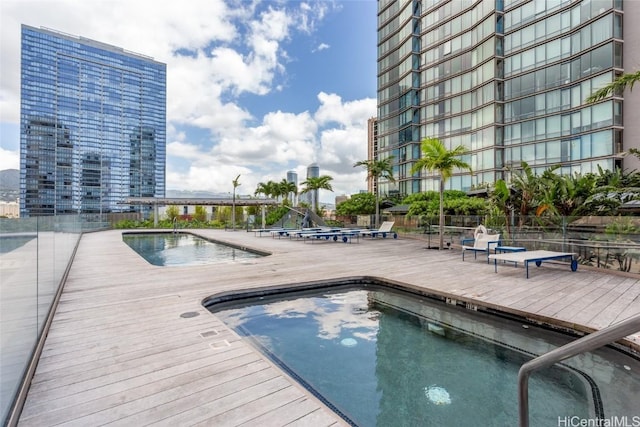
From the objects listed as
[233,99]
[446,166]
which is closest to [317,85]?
[233,99]

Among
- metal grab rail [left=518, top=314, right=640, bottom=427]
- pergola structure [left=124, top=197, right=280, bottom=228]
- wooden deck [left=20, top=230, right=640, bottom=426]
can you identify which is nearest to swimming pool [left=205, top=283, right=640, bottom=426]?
wooden deck [left=20, top=230, right=640, bottom=426]

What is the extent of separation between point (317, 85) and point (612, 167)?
23.3 meters

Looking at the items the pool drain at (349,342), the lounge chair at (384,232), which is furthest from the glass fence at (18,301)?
the lounge chair at (384,232)

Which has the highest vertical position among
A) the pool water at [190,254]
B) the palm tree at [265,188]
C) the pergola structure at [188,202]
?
the palm tree at [265,188]

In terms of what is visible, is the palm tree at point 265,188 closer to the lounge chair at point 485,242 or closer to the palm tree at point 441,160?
the palm tree at point 441,160

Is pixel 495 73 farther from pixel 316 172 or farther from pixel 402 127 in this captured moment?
pixel 316 172

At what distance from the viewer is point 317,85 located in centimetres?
2878

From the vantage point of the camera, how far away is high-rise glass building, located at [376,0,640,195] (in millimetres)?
21797

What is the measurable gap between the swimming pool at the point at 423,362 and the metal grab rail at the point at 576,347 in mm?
1277

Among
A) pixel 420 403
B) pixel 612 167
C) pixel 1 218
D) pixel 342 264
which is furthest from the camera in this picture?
pixel 612 167

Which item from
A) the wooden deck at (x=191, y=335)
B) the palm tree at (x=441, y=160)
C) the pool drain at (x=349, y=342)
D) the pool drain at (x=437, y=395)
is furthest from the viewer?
the palm tree at (x=441, y=160)

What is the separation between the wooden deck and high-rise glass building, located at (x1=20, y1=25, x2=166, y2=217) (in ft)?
206

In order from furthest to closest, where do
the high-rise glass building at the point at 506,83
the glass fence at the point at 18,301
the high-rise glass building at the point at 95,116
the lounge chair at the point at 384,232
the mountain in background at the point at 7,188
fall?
the high-rise glass building at the point at 95,116
the high-rise glass building at the point at 506,83
the lounge chair at the point at 384,232
the mountain in background at the point at 7,188
the glass fence at the point at 18,301

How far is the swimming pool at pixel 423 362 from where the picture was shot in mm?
2795
